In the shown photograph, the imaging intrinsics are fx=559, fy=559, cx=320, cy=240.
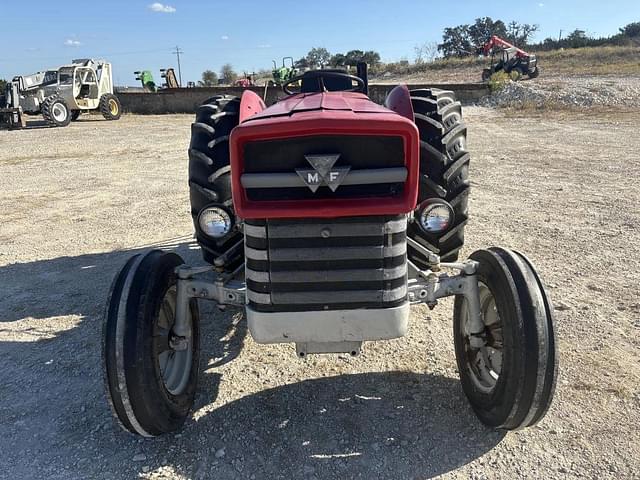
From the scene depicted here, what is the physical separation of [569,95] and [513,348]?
773 inches

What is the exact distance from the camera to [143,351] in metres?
2.67

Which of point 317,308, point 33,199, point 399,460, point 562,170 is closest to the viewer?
point 317,308

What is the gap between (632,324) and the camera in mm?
4004

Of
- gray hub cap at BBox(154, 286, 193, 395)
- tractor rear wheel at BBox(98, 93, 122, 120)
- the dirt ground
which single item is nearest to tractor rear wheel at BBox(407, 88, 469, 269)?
the dirt ground

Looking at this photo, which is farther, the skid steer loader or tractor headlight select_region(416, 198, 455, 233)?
the skid steer loader

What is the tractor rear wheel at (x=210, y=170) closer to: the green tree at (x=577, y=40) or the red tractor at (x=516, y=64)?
the red tractor at (x=516, y=64)

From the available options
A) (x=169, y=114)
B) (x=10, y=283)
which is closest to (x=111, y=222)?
(x=10, y=283)

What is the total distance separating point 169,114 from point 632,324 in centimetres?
2186

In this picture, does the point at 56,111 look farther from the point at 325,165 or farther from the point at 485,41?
the point at 485,41

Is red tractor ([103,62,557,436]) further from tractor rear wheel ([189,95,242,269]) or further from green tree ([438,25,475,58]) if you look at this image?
green tree ([438,25,475,58])

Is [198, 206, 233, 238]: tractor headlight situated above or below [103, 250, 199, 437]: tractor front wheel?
above

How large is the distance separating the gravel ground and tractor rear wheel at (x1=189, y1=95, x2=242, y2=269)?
17.6 metres

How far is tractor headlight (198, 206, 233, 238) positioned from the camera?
3.02 meters

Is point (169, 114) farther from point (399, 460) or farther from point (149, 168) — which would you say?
point (399, 460)
